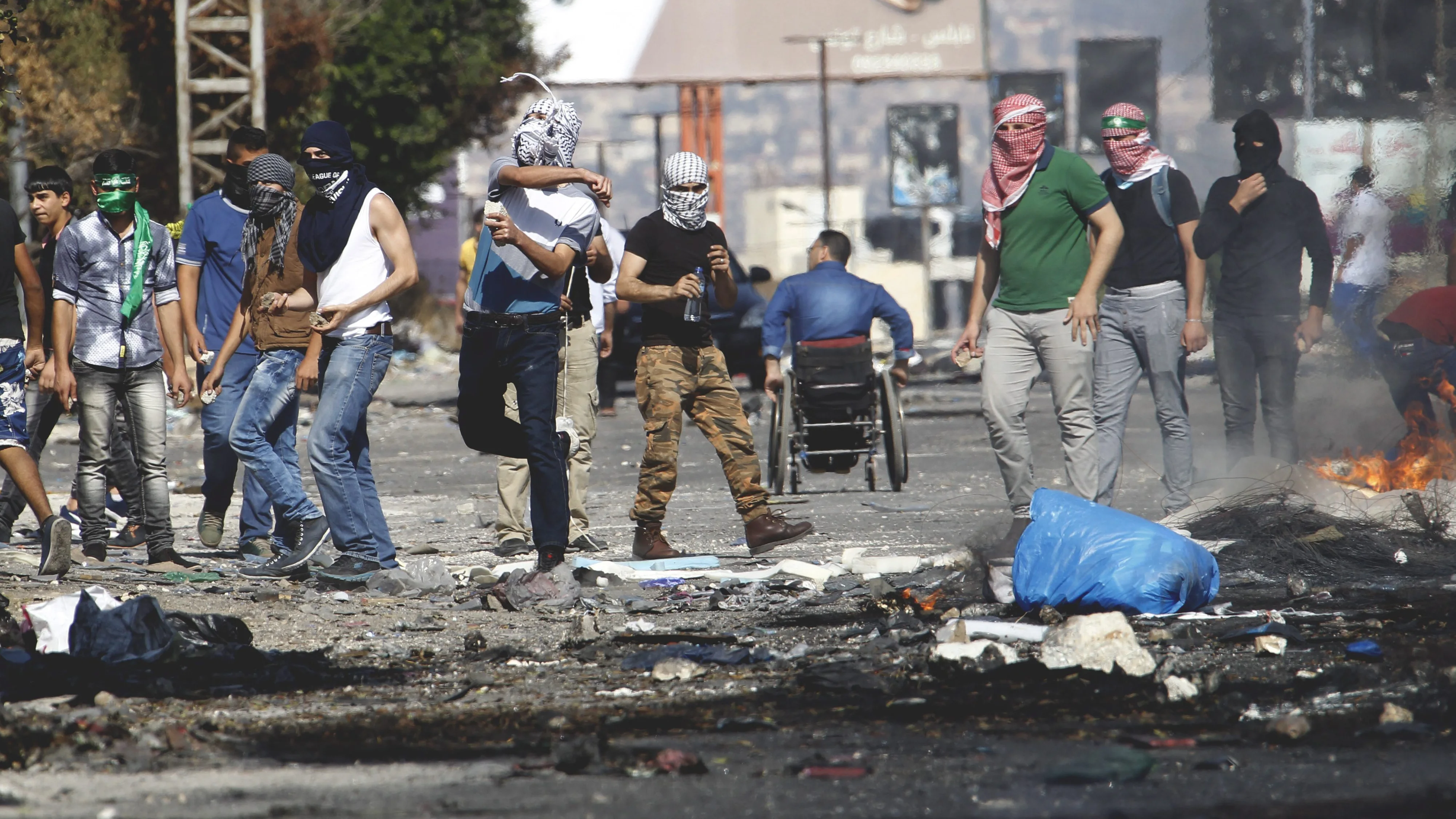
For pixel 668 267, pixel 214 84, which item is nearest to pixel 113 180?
pixel 668 267

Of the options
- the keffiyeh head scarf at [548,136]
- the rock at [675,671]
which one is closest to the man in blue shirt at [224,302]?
the keffiyeh head scarf at [548,136]

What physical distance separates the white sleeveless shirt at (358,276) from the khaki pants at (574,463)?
1.22m

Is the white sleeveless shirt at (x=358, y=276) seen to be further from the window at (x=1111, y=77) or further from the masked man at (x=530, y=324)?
the window at (x=1111, y=77)

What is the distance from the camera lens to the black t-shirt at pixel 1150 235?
7434mm

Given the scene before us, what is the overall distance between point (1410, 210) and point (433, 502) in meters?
5.65

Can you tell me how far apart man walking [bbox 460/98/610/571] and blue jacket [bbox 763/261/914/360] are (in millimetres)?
3246

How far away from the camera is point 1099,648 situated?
14.1ft

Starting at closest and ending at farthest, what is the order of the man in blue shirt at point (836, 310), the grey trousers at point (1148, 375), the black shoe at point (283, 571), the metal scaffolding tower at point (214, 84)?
1. the black shoe at point (283, 571)
2. the grey trousers at point (1148, 375)
3. the man in blue shirt at point (836, 310)
4. the metal scaffolding tower at point (214, 84)

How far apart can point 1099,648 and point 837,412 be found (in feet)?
16.5

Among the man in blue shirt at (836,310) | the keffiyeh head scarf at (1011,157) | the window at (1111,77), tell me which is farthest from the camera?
the window at (1111,77)

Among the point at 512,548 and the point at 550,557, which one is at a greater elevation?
the point at 550,557

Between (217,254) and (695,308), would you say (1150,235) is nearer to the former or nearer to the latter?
(695,308)

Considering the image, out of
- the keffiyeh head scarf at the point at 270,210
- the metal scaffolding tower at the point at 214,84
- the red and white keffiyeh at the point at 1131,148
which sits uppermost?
the metal scaffolding tower at the point at 214,84

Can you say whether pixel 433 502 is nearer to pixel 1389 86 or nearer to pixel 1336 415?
pixel 1336 415
